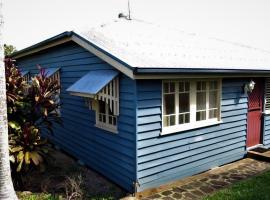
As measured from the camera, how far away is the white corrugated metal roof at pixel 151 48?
6301 millimetres

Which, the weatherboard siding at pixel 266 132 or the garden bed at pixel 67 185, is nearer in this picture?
the garden bed at pixel 67 185

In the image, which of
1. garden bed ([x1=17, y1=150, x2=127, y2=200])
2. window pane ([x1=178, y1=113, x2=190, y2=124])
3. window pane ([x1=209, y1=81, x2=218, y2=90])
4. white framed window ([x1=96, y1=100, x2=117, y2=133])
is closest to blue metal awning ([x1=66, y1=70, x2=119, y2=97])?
white framed window ([x1=96, y1=100, x2=117, y2=133])

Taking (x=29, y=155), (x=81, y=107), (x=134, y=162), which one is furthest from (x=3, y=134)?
(x=81, y=107)

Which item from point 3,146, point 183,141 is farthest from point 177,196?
point 3,146

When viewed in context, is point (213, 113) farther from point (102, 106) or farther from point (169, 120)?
point (102, 106)

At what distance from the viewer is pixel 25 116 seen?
6.68 m

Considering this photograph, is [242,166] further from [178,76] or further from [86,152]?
[86,152]

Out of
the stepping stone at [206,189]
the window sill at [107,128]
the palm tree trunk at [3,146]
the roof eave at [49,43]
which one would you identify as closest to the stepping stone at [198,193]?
the stepping stone at [206,189]

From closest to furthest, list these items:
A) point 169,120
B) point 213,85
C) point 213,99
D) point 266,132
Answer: point 169,120 < point 213,85 < point 213,99 < point 266,132

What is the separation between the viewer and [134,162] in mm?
6090

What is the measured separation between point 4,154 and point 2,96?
108 centimetres

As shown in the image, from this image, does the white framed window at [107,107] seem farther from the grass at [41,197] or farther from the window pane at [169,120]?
the grass at [41,197]

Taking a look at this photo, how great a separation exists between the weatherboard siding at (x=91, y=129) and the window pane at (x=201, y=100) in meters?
2.22

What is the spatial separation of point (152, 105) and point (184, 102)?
1196mm
